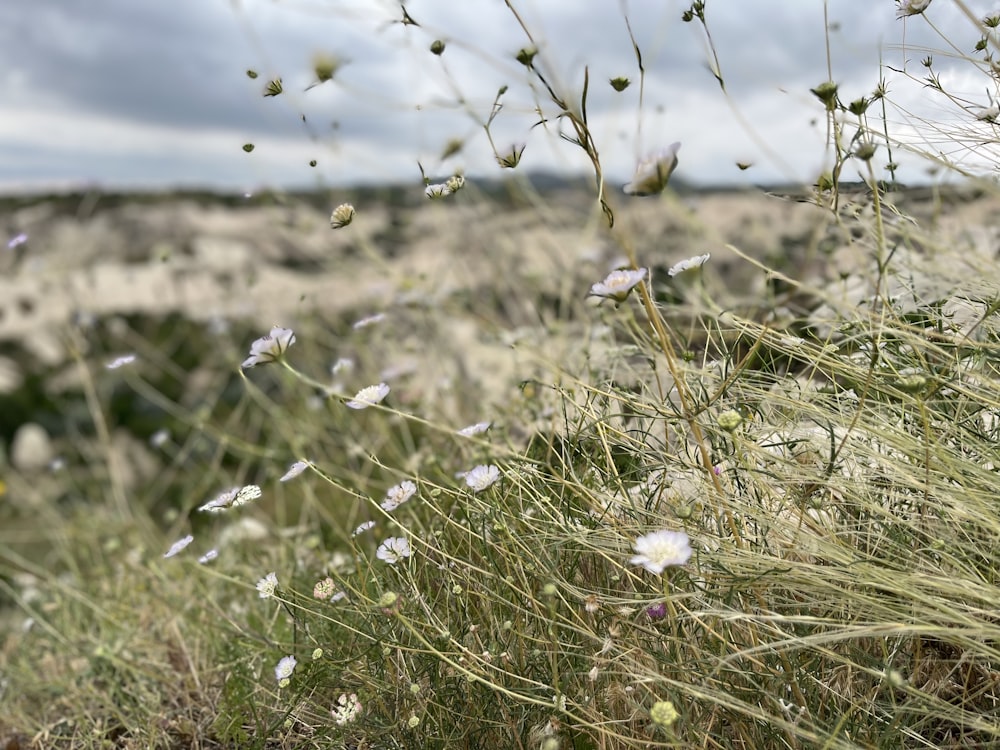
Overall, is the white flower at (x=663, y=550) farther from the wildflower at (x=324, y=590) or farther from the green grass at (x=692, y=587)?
the wildflower at (x=324, y=590)

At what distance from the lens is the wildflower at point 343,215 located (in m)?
1.55

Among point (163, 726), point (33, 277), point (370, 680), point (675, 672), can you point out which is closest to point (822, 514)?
point (675, 672)

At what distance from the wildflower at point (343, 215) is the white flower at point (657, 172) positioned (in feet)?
1.87

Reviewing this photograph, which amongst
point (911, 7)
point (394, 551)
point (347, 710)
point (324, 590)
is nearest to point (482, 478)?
point (394, 551)

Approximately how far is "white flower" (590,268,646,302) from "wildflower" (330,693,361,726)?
79 cm

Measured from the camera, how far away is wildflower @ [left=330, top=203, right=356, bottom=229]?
1546mm

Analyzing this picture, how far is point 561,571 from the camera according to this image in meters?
1.58

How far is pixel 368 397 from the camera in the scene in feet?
5.14

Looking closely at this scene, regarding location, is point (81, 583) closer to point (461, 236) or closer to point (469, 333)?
point (469, 333)

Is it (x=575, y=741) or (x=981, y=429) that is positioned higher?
(x=981, y=429)

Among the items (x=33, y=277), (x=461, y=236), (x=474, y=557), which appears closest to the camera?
(x=474, y=557)

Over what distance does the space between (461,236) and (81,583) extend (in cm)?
444

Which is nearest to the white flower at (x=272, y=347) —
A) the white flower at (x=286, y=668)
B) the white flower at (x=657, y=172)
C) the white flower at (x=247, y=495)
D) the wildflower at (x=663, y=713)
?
the white flower at (x=247, y=495)

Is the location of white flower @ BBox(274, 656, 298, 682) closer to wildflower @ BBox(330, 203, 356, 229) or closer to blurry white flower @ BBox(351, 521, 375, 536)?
blurry white flower @ BBox(351, 521, 375, 536)
